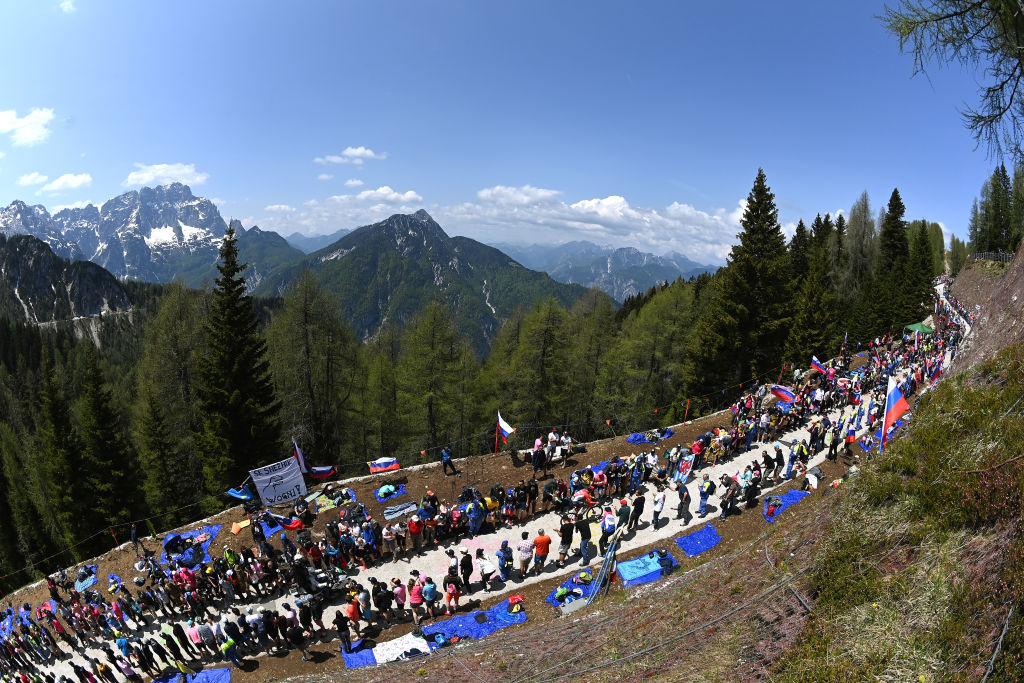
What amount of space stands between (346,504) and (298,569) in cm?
517

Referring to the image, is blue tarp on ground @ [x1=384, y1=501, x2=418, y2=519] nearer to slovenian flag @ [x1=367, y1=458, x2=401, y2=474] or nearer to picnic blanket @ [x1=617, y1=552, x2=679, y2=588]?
slovenian flag @ [x1=367, y1=458, x2=401, y2=474]

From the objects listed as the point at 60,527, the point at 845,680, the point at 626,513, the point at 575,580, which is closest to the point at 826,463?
the point at 626,513

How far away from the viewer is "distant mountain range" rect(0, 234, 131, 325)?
162 meters

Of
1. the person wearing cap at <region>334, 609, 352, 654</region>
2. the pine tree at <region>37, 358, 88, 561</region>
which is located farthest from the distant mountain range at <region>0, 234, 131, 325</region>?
the person wearing cap at <region>334, 609, 352, 654</region>

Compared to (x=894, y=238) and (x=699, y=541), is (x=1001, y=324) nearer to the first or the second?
(x=699, y=541)

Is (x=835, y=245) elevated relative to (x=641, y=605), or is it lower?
elevated

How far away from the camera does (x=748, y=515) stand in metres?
16.3

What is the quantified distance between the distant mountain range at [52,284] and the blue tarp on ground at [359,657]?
689 ft

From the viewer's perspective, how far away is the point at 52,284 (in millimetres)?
171000

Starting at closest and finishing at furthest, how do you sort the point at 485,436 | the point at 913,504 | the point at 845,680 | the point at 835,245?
the point at 845,680 → the point at 913,504 → the point at 485,436 → the point at 835,245

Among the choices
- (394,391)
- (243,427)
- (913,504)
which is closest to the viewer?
(913,504)

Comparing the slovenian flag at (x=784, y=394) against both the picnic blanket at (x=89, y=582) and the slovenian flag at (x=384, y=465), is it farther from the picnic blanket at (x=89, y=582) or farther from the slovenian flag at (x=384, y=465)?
the picnic blanket at (x=89, y=582)

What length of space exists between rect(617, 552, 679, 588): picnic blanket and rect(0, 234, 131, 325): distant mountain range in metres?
214

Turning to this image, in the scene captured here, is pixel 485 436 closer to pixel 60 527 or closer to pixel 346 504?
pixel 346 504
